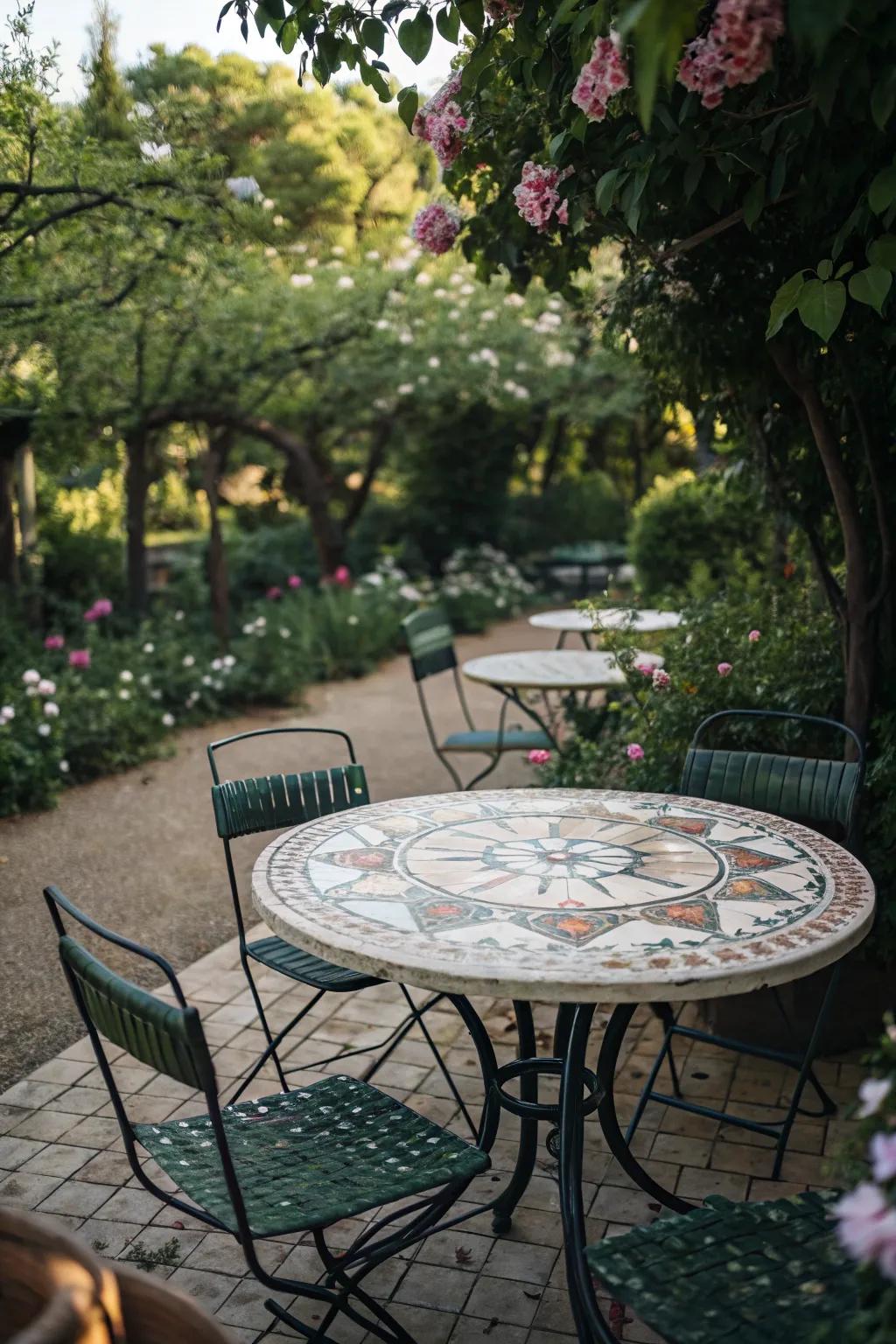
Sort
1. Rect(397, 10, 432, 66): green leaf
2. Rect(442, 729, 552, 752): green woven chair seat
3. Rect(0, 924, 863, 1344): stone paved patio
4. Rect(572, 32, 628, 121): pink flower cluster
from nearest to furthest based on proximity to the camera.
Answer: Rect(572, 32, 628, 121): pink flower cluster → Rect(0, 924, 863, 1344): stone paved patio → Rect(397, 10, 432, 66): green leaf → Rect(442, 729, 552, 752): green woven chair seat

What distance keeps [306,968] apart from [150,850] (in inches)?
113

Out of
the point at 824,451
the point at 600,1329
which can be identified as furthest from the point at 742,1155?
the point at 824,451

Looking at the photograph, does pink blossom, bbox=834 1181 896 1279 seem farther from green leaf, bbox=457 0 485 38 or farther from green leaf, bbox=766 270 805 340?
green leaf, bbox=457 0 485 38

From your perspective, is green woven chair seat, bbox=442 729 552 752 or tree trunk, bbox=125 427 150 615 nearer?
green woven chair seat, bbox=442 729 552 752

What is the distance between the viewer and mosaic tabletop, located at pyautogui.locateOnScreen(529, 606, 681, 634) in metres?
5.10

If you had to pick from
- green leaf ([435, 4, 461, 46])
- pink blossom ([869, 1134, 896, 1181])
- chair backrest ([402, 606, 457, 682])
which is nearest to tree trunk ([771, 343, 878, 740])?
green leaf ([435, 4, 461, 46])

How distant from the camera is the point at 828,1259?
1.80m

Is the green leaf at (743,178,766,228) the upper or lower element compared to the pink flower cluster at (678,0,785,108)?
lower

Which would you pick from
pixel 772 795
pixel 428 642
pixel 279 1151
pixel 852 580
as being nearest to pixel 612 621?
pixel 428 642

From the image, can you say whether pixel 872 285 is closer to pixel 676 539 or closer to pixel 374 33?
pixel 374 33

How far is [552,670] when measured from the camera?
18.2 ft

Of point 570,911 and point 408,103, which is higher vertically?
point 408,103

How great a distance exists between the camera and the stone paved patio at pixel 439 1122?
99.8 inches

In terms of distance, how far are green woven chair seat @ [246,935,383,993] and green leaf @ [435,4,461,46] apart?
2.16 metres
